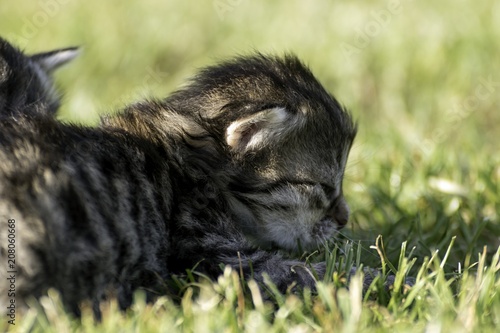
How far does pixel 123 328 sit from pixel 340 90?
208 inches

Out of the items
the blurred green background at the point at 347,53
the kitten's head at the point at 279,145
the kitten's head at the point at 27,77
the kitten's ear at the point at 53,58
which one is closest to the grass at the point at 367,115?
the blurred green background at the point at 347,53

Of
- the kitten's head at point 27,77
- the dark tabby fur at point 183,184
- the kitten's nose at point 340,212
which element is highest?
the kitten's head at point 27,77

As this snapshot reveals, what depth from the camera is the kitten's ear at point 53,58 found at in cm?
573

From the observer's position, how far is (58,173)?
3.57m

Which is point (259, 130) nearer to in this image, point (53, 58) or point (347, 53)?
point (53, 58)

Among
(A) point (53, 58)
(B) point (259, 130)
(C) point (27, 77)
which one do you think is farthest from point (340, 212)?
(A) point (53, 58)

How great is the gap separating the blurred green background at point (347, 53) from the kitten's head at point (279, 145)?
4.74 feet

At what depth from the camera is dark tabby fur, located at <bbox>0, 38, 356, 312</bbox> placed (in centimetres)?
348

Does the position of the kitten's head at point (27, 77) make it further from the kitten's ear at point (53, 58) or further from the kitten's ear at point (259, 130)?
the kitten's ear at point (259, 130)

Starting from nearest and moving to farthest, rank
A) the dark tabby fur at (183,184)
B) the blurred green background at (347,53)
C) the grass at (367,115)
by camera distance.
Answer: the grass at (367,115) → the dark tabby fur at (183,184) → the blurred green background at (347,53)

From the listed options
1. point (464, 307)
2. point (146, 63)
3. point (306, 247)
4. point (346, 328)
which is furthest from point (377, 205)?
Answer: point (146, 63)

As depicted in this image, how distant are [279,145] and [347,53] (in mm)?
4201

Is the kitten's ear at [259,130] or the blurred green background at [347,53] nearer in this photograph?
the kitten's ear at [259,130]

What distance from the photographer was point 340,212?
459 cm
